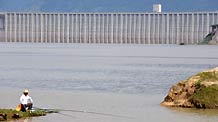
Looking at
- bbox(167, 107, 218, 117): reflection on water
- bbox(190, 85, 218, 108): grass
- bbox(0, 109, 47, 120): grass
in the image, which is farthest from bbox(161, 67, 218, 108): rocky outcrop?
bbox(0, 109, 47, 120): grass

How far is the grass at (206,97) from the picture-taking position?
27.7 metres

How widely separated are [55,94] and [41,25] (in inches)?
6276

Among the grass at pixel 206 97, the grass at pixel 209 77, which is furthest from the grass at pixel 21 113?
the grass at pixel 209 77

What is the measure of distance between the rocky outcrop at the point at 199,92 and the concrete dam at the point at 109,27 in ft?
514

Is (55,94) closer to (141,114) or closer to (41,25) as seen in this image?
(141,114)

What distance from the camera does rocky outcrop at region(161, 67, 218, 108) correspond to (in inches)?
1093

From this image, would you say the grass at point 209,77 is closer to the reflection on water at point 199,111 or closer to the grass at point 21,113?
the reflection on water at point 199,111

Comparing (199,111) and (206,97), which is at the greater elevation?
(206,97)

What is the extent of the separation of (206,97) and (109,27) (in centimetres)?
16145

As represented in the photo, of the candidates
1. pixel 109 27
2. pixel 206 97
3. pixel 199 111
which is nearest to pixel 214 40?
pixel 109 27

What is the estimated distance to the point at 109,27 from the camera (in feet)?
621

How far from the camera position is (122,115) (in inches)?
1077

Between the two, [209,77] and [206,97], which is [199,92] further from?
[209,77]

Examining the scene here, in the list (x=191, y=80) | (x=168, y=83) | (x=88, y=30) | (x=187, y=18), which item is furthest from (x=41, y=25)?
(x=191, y=80)
